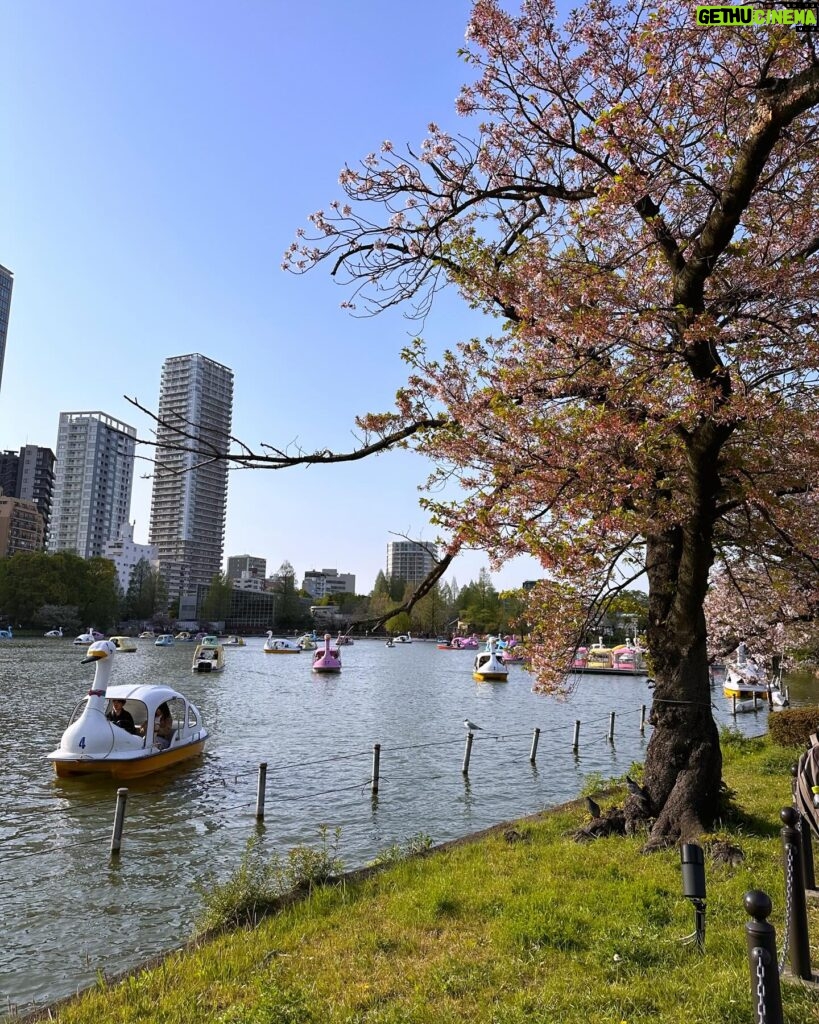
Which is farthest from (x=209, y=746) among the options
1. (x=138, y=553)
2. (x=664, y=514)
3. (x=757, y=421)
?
(x=138, y=553)

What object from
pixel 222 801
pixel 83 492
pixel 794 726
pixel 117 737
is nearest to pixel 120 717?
pixel 117 737

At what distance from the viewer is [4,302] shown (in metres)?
160

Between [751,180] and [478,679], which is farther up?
[751,180]

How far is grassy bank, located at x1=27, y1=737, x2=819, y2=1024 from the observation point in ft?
15.9

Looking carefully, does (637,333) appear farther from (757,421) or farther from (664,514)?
(664,514)

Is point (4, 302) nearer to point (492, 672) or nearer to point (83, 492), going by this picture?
point (83, 492)

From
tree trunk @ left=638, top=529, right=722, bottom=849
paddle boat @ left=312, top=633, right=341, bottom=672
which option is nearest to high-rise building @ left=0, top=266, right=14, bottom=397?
paddle boat @ left=312, top=633, right=341, bottom=672

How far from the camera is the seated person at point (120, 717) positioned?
18.8 meters

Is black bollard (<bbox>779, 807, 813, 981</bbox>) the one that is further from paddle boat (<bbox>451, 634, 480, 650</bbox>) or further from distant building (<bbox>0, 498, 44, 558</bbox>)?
distant building (<bbox>0, 498, 44, 558</bbox>)

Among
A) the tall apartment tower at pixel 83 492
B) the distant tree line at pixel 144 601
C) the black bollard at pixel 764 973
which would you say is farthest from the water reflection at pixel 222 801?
the tall apartment tower at pixel 83 492

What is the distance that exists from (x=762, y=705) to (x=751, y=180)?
46.7 meters

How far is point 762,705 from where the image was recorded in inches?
1805

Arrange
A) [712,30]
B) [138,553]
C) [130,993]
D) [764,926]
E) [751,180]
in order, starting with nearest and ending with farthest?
[764,926]
[130,993]
[712,30]
[751,180]
[138,553]

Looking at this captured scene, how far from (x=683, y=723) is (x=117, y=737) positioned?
14.3 meters
